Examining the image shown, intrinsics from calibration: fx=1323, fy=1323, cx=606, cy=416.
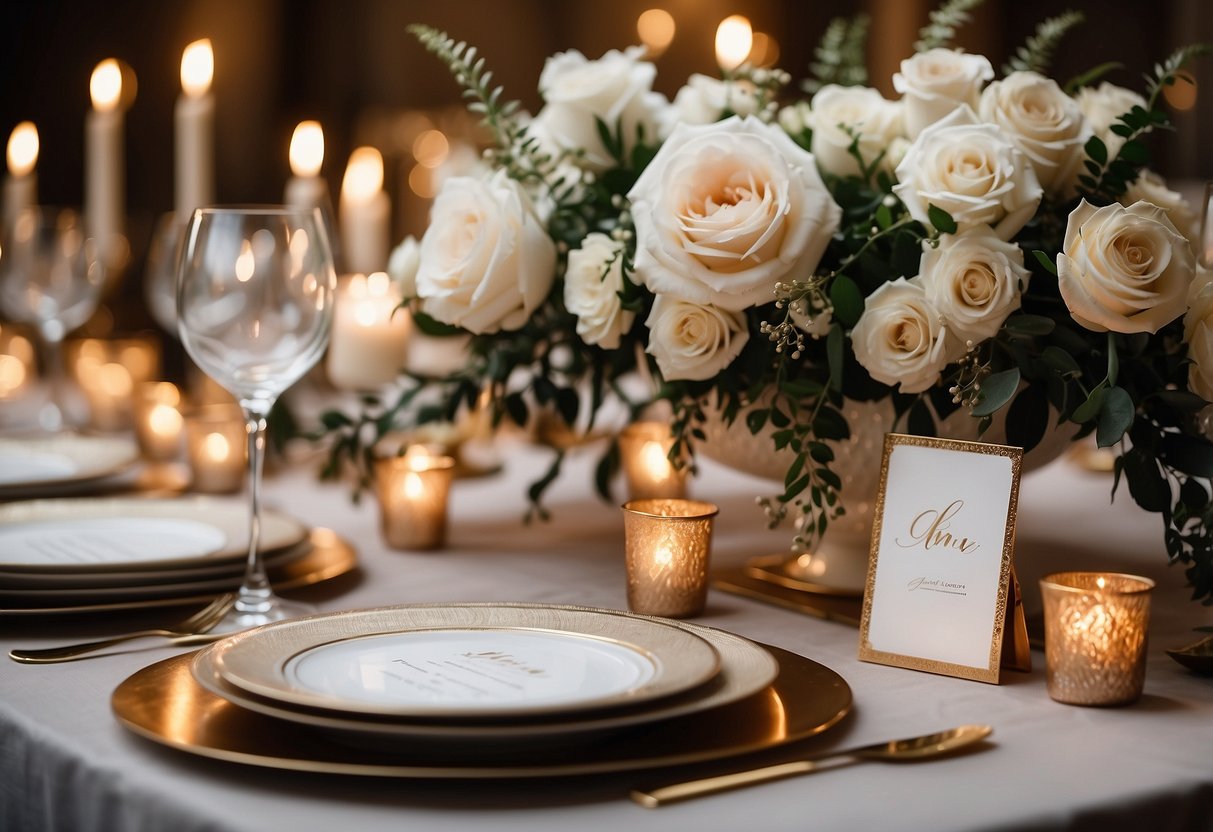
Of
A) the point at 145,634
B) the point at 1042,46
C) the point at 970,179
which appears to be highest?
the point at 1042,46

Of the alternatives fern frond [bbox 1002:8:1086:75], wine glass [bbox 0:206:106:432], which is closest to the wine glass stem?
fern frond [bbox 1002:8:1086:75]

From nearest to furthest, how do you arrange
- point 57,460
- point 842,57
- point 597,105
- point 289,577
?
1. point 289,577
2. point 597,105
3. point 842,57
4. point 57,460

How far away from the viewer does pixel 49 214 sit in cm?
189

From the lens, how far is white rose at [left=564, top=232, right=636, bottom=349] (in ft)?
3.62

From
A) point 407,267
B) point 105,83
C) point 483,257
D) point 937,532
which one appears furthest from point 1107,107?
point 105,83

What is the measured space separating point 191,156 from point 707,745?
1.62m

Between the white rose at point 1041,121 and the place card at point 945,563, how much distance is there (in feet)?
0.85

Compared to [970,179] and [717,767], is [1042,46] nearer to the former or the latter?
[970,179]

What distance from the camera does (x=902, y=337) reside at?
96cm

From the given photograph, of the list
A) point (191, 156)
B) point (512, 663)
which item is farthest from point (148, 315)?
point (512, 663)

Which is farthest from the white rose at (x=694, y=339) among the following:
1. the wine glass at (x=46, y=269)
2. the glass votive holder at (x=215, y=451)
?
the wine glass at (x=46, y=269)

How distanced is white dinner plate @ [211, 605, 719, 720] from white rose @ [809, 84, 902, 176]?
48 cm

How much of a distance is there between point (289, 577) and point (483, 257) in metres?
0.32

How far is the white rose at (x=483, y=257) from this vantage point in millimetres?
1154
